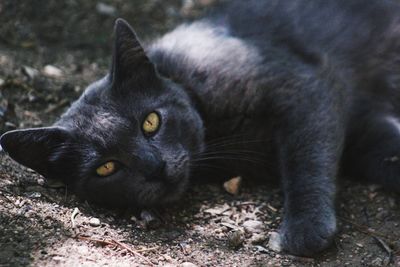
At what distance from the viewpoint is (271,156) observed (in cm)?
282

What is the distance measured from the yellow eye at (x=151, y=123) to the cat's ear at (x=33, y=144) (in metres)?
0.33

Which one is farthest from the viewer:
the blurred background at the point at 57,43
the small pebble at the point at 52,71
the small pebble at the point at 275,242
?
the small pebble at the point at 52,71

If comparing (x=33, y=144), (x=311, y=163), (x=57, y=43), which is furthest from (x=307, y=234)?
(x=57, y=43)

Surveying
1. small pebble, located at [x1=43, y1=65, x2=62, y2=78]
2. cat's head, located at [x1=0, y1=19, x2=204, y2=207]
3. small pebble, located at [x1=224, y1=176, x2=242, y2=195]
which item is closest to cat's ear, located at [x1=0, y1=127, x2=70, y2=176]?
cat's head, located at [x1=0, y1=19, x2=204, y2=207]

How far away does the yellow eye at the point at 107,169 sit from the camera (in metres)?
2.46

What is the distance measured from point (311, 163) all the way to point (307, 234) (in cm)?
39

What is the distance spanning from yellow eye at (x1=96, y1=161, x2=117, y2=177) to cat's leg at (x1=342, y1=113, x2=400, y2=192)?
1.18 metres

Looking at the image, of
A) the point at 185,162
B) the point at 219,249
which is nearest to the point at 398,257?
the point at 219,249

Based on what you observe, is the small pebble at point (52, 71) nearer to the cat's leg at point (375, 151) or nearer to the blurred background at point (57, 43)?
the blurred background at point (57, 43)

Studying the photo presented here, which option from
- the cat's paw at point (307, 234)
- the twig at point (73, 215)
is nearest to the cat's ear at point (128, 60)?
the twig at point (73, 215)

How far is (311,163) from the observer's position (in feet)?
8.54

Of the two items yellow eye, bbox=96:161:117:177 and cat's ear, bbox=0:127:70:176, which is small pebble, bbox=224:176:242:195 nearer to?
yellow eye, bbox=96:161:117:177

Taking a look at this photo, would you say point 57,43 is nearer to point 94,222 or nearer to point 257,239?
point 94,222

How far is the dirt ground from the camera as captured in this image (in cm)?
211
